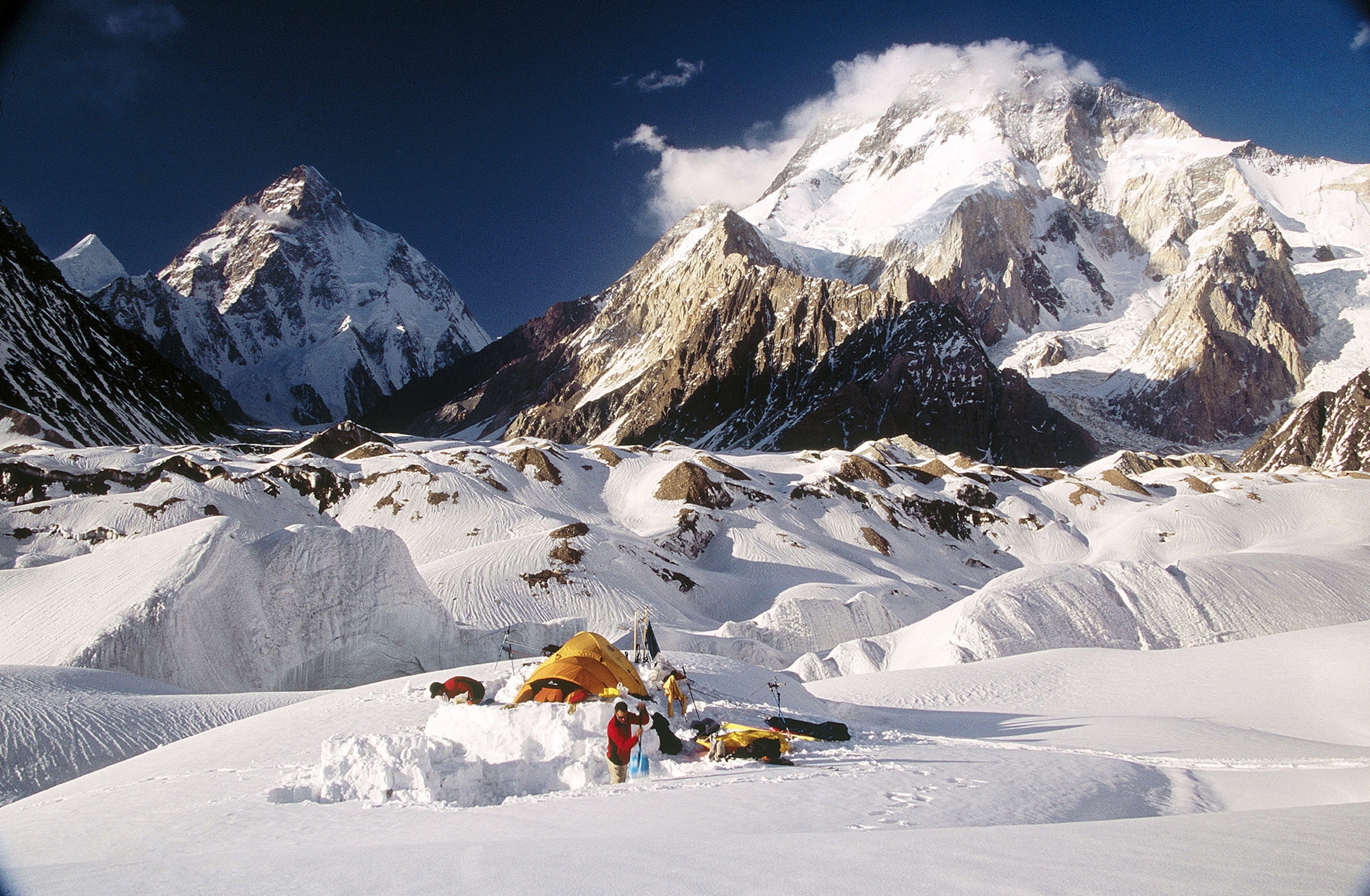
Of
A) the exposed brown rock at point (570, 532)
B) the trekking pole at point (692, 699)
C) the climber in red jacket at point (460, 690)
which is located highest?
the exposed brown rock at point (570, 532)

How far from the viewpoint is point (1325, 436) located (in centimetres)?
13825

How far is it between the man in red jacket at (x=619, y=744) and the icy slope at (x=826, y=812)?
1.92ft

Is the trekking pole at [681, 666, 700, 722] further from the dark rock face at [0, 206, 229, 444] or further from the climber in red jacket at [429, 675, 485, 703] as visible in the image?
the dark rock face at [0, 206, 229, 444]

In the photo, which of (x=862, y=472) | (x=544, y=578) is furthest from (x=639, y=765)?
(x=862, y=472)

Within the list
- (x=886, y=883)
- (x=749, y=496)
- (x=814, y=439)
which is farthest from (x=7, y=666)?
(x=814, y=439)

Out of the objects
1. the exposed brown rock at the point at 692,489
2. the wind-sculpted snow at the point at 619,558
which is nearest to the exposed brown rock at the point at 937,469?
the wind-sculpted snow at the point at 619,558

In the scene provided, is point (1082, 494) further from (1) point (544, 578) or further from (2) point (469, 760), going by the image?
(2) point (469, 760)

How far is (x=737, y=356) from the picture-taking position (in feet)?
648

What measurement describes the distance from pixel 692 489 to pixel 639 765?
60944mm

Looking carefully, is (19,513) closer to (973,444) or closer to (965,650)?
(965,650)

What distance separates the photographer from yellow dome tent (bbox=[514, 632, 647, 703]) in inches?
555

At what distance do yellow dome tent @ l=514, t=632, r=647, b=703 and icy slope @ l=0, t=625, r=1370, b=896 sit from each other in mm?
1949

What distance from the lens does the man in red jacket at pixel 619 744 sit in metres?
10.8

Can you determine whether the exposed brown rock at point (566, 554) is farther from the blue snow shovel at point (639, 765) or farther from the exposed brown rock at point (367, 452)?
the blue snow shovel at point (639, 765)
